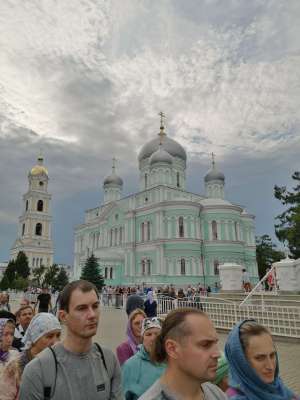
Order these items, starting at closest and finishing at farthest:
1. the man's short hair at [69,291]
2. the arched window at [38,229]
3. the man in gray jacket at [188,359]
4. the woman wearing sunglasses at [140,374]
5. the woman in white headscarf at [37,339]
→ the man in gray jacket at [188,359]
the man's short hair at [69,291]
the woman in white headscarf at [37,339]
the woman wearing sunglasses at [140,374]
the arched window at [38,229]

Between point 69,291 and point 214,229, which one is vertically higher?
point 214,229

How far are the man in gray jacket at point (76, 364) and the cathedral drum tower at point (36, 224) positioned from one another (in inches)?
2321

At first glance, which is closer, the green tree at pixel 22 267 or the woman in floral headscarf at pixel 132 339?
the woman in floral headscarf at pixel 132 339

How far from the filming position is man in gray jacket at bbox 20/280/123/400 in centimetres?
195

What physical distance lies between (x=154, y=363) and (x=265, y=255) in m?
46.0

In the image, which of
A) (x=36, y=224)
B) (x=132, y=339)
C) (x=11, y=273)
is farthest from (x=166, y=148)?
(x=132, y=339)

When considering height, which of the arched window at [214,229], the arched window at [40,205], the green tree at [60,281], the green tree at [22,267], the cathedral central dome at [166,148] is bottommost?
the green tree at [60,281]

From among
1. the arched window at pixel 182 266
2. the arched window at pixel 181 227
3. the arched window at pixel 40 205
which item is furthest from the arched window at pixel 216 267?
the arched window at pixel 40 205

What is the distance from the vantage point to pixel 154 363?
7.12 feet

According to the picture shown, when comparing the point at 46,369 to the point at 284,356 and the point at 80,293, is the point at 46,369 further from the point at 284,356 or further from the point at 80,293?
the point at 284,356

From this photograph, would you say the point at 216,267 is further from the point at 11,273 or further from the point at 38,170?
the point at 38,170

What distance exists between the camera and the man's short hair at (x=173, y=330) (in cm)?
170

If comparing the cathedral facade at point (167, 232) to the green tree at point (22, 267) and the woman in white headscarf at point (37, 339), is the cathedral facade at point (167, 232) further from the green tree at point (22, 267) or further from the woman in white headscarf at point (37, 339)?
the woman in white headscarf at point (37, 339)

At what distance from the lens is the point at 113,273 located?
39.2m
